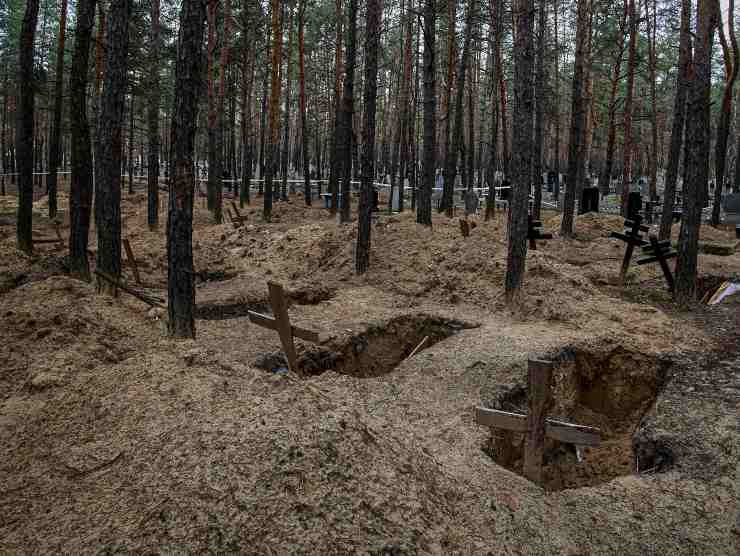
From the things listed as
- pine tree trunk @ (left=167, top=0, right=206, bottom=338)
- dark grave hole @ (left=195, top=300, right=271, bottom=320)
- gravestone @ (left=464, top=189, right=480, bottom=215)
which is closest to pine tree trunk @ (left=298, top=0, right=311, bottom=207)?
gravestone @ (left=464, top=189, right=480, bottom=215)

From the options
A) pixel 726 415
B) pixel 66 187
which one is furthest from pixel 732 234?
pixel 66 187

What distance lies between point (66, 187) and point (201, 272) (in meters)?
27.3

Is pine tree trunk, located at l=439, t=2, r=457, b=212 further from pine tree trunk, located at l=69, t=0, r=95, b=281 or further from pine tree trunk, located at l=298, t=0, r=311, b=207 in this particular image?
pine tree trunk, located at l=69, t=0, r=95, b=281

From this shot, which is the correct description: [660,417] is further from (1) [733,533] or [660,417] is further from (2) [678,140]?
(2) [678,140]

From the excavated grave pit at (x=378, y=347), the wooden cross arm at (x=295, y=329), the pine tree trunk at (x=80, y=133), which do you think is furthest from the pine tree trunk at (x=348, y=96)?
the wooden cross arm at (x=295, y=329)

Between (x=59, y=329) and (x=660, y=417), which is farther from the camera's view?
(x=59, y=329)

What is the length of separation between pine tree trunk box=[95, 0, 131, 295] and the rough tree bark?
6374mm

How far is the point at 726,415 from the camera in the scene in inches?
214

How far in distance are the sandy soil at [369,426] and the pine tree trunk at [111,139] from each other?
3.70 ft

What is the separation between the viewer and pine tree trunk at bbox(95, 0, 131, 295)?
32.1 feet

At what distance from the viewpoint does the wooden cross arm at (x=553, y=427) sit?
4312mm

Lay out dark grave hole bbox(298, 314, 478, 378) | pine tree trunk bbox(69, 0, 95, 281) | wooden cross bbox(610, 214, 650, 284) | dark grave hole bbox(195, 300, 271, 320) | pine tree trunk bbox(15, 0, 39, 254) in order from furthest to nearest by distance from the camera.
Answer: pine tree trunk bbox(15, 0, 39, 254), wooden cross bbox(610, 214, 650, 284), pine tree trunk bbox(69, 0, 95, 281), dark grave hole bbox(195, 300, 271, 320), dark grave hole bbox(298, 314, 478, 378)

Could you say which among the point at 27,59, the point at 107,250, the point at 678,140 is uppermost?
the point at 27,59

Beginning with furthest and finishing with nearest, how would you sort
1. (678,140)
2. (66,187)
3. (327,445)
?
(66,187) < (678,140) < (327,445)
